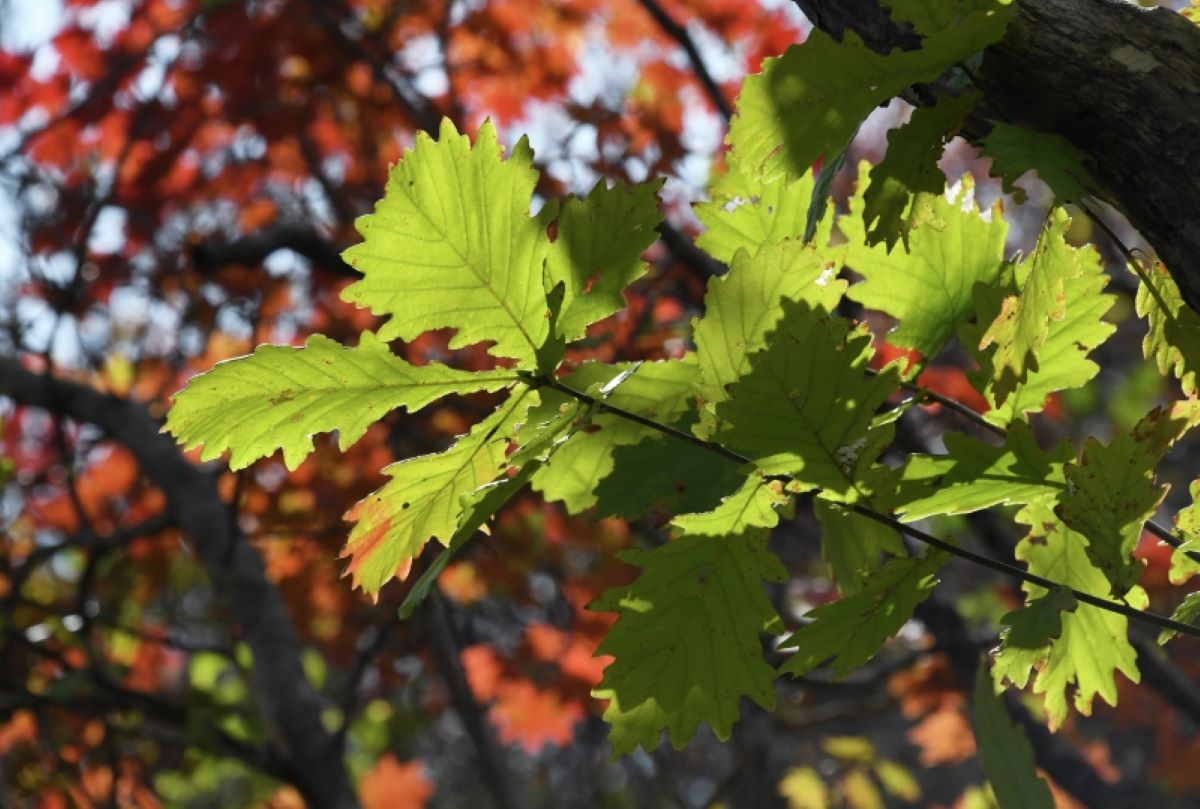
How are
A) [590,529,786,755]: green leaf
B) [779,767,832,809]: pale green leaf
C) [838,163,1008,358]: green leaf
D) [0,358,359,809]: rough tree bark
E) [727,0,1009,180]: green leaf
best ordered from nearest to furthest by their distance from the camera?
[727,0,1009,180]: green leaf → [590,529,786,755]: green leaf → [838,163,1008,358]: green leaf → [0,358,359,809]: rough tree bark → [779,767,832,809]: pale green leaf

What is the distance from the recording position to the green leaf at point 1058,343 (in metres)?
0.85

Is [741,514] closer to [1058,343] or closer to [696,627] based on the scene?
[696,627]

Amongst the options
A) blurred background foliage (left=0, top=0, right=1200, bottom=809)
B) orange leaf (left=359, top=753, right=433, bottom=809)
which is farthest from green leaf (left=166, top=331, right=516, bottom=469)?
orange leaf (left=359, top=753, right=433, bottom=809)

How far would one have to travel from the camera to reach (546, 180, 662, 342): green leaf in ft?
2.53

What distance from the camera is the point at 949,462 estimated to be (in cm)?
79

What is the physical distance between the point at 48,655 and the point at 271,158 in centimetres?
286

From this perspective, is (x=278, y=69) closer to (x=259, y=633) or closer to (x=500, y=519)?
(x=500, y=519)

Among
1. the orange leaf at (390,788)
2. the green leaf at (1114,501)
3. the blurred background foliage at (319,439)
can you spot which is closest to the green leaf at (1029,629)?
the green leaf at (1114,501)

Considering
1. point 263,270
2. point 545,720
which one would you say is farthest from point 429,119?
point 545,720

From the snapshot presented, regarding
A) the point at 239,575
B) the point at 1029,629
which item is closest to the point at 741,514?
the point at 1029,629

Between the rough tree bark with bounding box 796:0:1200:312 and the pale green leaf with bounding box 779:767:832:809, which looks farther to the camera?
the pale green leaf with bounding box 779:767:832:809

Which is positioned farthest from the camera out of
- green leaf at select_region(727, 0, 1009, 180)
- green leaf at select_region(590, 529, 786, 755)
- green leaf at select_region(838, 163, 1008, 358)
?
green leaf at select_region(838, 163, 1008, 358)

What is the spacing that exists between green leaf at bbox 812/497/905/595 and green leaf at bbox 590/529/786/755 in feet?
0.29

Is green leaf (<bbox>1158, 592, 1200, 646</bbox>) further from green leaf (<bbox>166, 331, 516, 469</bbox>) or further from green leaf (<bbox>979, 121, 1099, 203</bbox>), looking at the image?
green leaf (<bbox>166, 331, 516, 469</bbox>)
